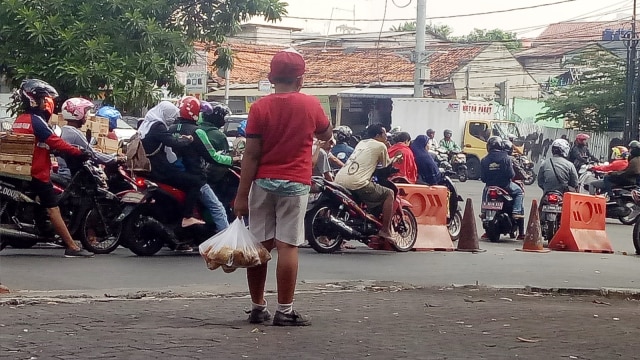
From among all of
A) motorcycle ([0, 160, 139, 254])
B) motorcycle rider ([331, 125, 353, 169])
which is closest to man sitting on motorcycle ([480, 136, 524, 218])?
motorcycle rider ([331, 125, 353, 169])

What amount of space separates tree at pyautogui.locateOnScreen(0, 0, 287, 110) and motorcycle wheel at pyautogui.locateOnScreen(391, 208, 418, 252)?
6813mm

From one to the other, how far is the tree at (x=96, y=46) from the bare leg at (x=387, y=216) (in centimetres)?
690

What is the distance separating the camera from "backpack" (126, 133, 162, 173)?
10781 mm

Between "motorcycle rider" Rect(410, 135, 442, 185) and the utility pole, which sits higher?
the utility pole

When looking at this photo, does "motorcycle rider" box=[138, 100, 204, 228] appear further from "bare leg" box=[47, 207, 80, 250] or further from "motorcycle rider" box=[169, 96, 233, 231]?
"bare leg" box=[47, 207, 80, 250]

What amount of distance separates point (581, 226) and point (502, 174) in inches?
61.3

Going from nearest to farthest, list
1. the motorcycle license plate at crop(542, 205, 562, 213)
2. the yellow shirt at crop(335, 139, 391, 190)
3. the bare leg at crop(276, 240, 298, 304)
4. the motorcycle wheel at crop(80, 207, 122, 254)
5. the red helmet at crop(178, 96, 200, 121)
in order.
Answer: the bare leg at crop(276, 240, 298, 304) → the motorcycle wheel at crop(80, 207, 122, 254) → the red helmet at crop(178, 96, 200, 121) → the yellow shirt at crop(335, 139, 391, 190) → the motorcycle license plate at crop(542, 205, 562, 213)

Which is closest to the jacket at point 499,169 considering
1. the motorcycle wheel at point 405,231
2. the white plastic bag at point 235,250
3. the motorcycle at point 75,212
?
the motorcycle wheel at point 405,231

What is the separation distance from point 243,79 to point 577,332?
1803 inches

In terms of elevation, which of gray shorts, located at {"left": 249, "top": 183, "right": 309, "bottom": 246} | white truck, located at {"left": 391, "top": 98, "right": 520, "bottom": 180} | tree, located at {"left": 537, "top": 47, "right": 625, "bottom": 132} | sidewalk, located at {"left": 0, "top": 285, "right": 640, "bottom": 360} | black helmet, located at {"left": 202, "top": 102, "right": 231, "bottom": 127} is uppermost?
tree, located at {"left": 537, "top": 47, "right": 625, "bottom": 132}

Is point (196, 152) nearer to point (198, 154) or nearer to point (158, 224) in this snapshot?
point (198, 154)

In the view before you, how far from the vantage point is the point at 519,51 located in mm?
68562

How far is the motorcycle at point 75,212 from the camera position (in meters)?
10.2

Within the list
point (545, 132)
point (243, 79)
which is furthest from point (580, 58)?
point (243, 79)
